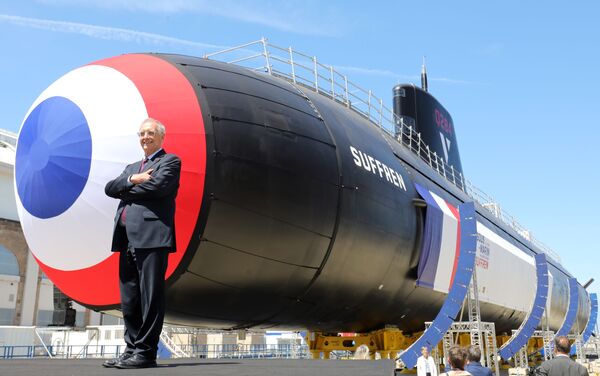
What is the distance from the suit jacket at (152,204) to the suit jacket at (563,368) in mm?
4163

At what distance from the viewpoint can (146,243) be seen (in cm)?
395

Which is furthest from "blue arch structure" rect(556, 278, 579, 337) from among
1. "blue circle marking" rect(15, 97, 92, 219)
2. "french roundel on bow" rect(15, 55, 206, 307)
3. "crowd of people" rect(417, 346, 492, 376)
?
"blue circle marking" rect(15, 97, 92, 219)

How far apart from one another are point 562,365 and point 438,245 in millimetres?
5683

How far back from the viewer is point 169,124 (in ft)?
21.1

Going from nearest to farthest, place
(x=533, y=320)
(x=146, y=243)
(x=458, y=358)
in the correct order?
1. (x=146, y=243)
2. (x=458, y=358)
3. (x=533, y=320)

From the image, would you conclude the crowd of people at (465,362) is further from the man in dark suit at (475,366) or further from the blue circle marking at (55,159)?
the blue circle marking at (55,159)

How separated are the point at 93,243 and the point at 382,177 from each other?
16.8 feet

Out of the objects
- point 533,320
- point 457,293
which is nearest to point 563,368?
point 457,293

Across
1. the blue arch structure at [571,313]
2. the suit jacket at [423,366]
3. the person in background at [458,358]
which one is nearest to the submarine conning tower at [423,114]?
the suit jacket at [423,366]

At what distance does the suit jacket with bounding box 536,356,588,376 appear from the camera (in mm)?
5461

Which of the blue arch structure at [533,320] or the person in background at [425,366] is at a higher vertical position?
the blue arch structure at [533,320]

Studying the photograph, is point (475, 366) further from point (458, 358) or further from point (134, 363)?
point (134, 363)

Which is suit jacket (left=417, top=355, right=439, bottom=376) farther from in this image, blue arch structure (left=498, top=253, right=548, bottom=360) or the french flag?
blue arch structure (left=498, top=253, right=548, bottom=360)

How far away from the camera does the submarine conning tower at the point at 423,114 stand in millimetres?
20136
